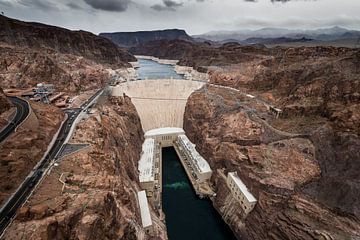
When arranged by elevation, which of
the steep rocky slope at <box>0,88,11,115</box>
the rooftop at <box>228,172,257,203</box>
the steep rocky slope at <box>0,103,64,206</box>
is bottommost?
the rooftop at <box>228,172,257,203</box>

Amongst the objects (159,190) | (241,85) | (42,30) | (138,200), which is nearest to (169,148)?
(159,190)

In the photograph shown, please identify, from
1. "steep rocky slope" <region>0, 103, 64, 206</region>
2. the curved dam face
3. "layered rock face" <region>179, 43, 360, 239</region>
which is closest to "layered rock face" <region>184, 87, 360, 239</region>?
"layered rock face" <region>179, 43, 360, 239</region>

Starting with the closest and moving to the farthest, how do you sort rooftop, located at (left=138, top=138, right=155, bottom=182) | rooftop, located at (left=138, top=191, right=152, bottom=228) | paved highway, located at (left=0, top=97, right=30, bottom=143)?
paved highway, located at (left=0, top=97, right=30, bottom=143), rooftop, located at (left=138, top=191, right=152, bottom=228), rooftop, located at (left=138, top=138, right=155, bottom=182)

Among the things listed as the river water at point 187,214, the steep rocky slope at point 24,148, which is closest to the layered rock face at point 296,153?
the river water at point 187,214

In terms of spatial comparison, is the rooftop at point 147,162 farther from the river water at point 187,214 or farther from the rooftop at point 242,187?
the rooftop at point 242,187

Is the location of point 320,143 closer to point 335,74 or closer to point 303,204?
point 303,204

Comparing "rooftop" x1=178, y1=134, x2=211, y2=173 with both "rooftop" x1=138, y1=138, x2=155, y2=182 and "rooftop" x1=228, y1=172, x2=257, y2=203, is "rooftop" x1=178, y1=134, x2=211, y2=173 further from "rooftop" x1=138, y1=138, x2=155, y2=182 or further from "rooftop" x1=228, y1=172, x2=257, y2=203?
"rooftop" x1=138, y1=138, x2=155, y2=182

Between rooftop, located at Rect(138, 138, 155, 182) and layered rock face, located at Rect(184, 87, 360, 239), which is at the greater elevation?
layered rock face, located at Rect(184, 87, 360, 239)
